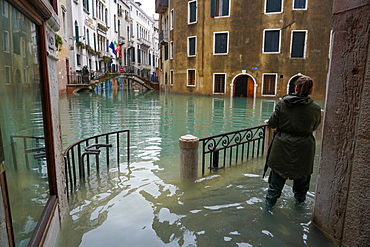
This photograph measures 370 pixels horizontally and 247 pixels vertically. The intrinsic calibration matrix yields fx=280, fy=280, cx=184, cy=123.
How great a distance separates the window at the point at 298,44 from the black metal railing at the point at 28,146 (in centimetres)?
2427

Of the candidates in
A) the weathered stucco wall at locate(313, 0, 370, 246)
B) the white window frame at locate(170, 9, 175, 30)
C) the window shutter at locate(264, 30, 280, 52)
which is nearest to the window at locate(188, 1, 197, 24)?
the white window frame at locate(170, 9, 175, 30)

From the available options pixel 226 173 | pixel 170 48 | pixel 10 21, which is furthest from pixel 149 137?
pixel 170 48

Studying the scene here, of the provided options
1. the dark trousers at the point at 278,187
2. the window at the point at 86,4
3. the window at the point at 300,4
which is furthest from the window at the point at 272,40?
the dark trousers at the point at 278,187

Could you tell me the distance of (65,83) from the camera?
25.1 metres

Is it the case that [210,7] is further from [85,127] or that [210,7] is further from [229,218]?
[229,218]

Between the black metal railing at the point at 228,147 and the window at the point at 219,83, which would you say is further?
the window at the point at 219,83

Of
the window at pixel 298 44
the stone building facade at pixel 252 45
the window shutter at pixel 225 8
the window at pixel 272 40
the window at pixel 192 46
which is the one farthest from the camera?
the window at pixel 192 46

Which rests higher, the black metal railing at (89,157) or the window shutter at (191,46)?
the window shutter at (191,46)

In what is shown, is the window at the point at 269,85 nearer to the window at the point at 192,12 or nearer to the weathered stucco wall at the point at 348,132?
the window at the point at 192,12

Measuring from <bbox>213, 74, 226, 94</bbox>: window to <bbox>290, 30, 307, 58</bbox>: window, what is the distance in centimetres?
619

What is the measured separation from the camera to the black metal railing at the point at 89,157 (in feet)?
14.3

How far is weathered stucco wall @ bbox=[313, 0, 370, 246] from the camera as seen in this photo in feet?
8.61

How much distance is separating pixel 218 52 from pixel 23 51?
24.5 meters

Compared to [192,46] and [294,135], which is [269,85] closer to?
[192,46]
